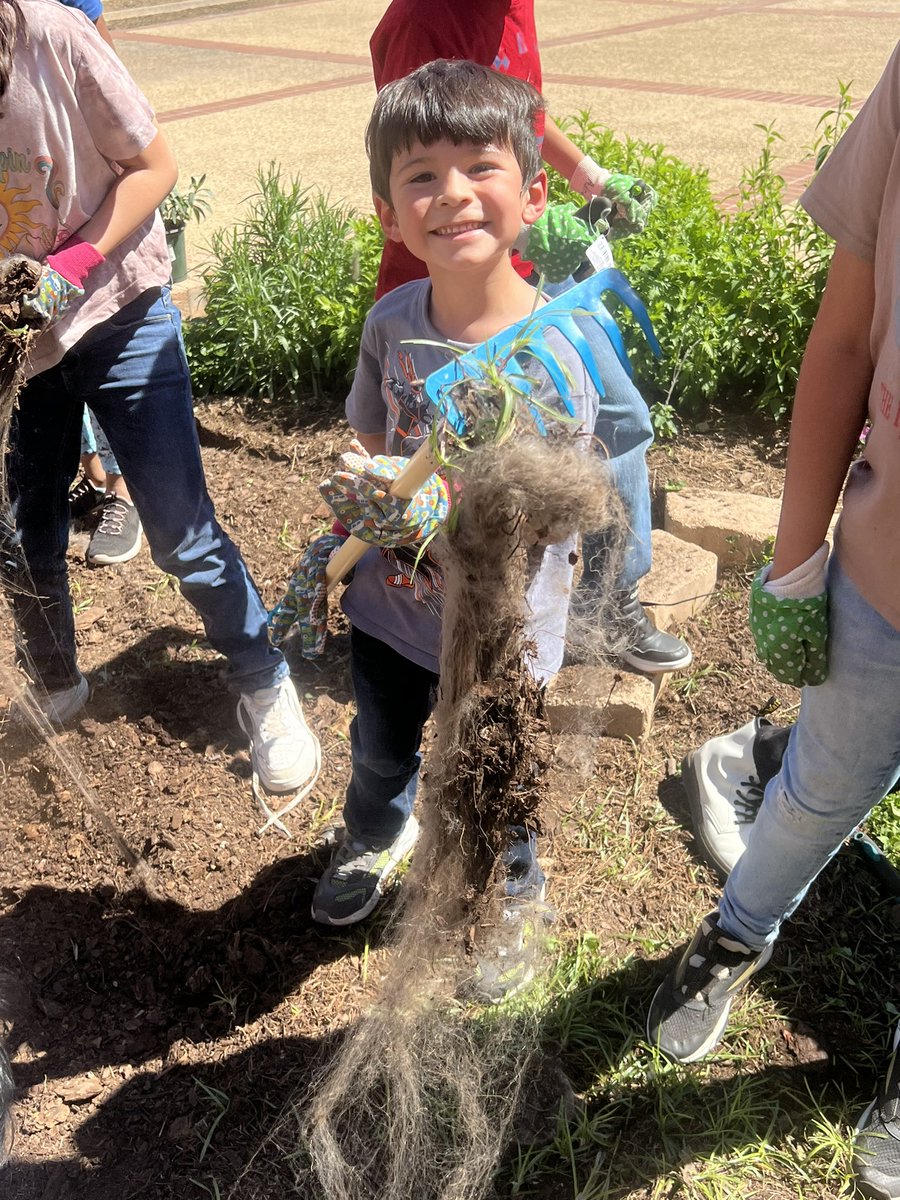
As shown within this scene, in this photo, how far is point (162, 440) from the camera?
248 centimetres

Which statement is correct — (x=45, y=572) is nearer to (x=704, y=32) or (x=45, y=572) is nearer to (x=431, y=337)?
(x=431, y=337)

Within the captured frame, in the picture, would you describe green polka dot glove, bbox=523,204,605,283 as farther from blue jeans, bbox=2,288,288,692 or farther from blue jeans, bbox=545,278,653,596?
blue jeans, bbox=2,288,288,692

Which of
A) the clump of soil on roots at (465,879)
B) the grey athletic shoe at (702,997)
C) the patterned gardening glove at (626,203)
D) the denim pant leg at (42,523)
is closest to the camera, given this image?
the clump of soil on roots at (465,879)

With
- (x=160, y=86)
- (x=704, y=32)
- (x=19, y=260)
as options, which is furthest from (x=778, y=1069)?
(x=704, y=32)

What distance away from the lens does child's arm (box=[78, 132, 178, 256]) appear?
2.26 m

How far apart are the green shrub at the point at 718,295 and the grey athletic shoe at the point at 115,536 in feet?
6.43

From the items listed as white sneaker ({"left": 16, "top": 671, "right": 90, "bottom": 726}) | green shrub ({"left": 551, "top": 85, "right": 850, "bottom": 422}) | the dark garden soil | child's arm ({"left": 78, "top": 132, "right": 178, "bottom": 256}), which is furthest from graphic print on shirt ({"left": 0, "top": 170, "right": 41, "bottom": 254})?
green shrub ({"left": 551, "top": 85, "right": 850, "bottom": 422})

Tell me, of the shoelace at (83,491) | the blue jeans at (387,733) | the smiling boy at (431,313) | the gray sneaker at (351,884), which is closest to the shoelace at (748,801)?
the blue jeans at (387,733)

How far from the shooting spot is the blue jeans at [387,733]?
2.07 metres

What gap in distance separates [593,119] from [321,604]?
6970 mm

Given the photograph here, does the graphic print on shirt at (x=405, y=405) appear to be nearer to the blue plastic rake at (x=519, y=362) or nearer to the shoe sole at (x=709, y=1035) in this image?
the blue plastic rake at (x=519, y=362)

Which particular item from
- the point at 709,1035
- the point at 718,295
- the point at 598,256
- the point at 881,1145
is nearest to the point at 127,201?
the point at 598,256

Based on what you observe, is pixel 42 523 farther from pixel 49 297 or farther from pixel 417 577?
pixel 417 577

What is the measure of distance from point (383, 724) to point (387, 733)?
0.08ft
